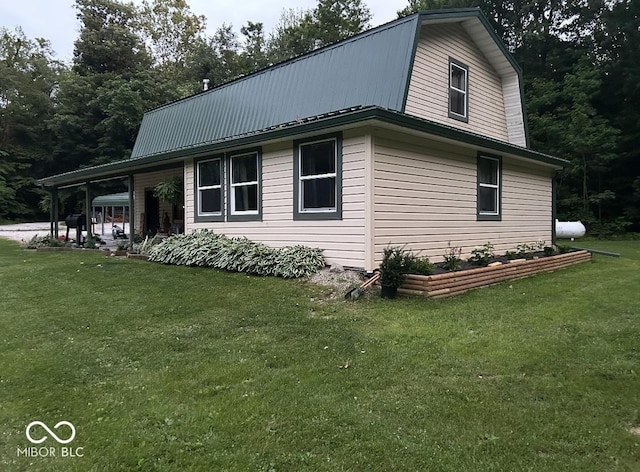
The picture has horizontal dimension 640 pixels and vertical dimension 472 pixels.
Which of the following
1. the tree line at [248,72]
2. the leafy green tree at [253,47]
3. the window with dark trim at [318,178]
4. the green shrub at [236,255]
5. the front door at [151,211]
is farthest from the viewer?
the leafy green tree at [253,47]

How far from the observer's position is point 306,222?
8383 millimetres

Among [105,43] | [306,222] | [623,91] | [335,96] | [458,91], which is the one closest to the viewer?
[306,222]

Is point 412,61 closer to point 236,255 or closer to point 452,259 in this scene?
point 452,259

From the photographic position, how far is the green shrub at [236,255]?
7.97 m

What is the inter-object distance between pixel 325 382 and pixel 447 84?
861 centimetres

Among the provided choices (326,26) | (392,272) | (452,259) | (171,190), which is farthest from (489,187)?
(326,26)

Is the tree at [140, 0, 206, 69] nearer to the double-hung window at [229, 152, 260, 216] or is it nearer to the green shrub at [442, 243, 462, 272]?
the double-hung window at [229, 152, 260, 216]

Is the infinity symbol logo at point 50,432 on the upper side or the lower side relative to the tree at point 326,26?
lower

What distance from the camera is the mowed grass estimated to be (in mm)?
2479

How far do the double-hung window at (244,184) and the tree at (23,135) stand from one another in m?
29.7

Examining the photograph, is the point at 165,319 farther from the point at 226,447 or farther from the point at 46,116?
the point at 46,116

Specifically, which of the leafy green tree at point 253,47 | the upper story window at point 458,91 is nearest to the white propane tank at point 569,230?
the upper story window at point 458,91

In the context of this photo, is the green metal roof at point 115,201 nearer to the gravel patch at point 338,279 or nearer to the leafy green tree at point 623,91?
the gravel patch at point 338,279

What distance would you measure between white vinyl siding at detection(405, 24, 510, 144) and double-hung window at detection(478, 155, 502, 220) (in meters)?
1.11
